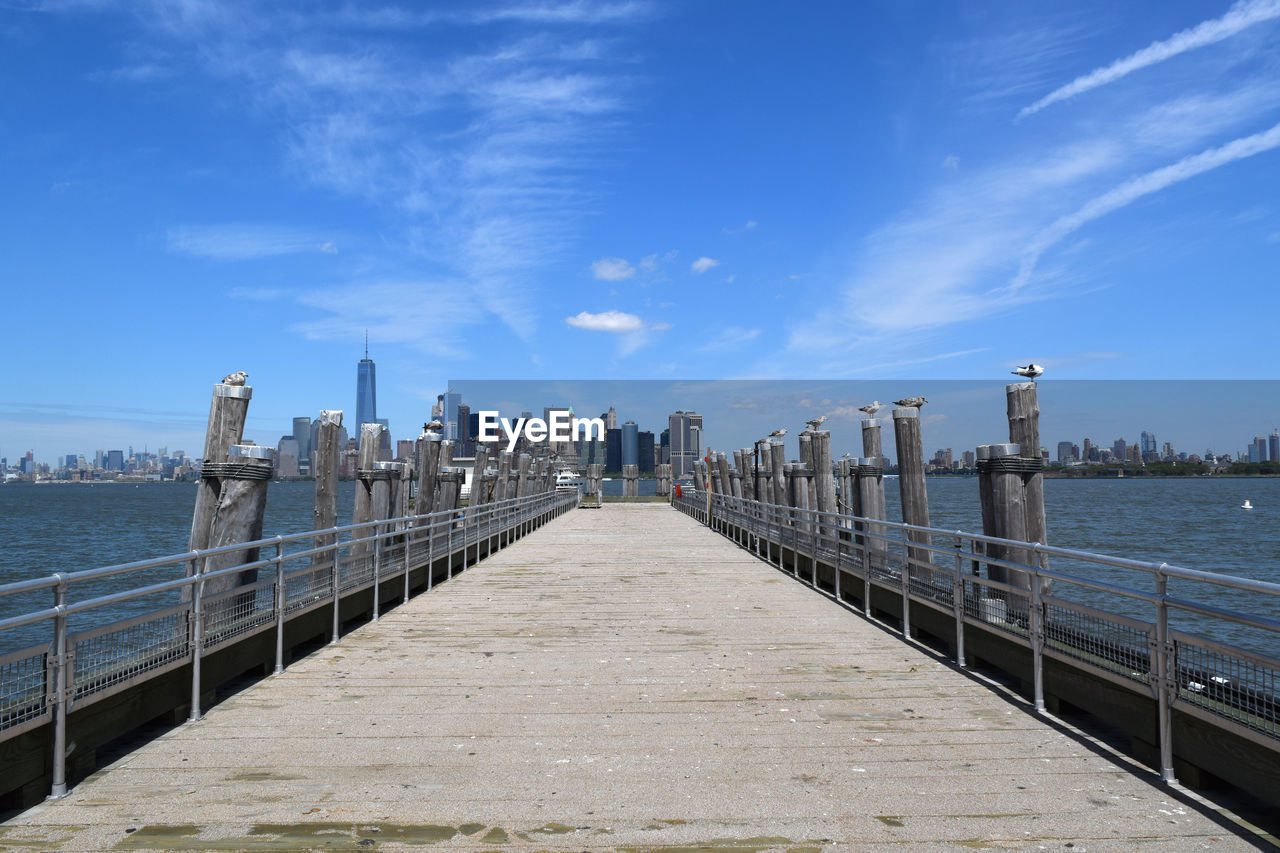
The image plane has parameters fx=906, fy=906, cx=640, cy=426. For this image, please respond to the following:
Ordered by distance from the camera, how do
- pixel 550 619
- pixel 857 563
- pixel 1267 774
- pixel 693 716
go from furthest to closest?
pixel 857 563 < pixel 550 619 < pixel 693 716 < pixel 1267 774

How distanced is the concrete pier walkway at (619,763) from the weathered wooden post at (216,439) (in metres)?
1.71

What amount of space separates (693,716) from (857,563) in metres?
5.67

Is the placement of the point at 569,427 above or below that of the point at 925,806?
above

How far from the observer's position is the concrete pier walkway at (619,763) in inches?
165

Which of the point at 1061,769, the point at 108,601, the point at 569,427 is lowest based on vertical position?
the point at 1061,769

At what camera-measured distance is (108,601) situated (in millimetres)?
5477

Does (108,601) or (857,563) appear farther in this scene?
(857,563)

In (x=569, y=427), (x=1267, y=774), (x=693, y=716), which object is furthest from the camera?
(x=569, y=427)

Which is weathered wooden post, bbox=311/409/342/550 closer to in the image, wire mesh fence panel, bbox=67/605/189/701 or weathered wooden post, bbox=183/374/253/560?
weathered wooden post, bbox=183/374/253/560

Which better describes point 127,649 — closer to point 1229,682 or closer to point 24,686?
point 24,686

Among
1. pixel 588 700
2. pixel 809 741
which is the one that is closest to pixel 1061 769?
pixel 809 741

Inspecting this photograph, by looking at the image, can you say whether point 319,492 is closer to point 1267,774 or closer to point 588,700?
point 588,700

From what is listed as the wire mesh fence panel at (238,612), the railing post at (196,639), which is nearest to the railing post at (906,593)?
the wire mesh fence panel at (238,612)

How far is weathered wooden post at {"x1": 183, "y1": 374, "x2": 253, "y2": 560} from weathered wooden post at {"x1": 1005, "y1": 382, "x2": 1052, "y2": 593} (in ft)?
26.0
